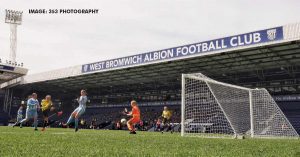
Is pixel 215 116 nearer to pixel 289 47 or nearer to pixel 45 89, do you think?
pixel 289 47

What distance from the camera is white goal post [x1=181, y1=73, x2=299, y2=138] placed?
15305 millimetres

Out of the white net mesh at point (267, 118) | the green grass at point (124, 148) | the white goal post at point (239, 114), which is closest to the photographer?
the green grass at point (124, 148)

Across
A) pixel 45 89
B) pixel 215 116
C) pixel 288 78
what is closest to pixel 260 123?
pixel 215 116

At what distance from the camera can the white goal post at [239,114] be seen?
50.2 feet

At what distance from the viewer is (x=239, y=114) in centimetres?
1820

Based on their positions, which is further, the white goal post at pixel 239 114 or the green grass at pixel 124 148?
the white goal post at pixel 239 114

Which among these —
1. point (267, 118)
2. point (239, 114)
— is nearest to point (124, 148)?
point (267, 118)

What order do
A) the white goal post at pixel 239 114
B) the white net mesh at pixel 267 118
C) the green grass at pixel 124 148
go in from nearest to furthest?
the green grass at pixel 124 148 < the white goal post at pixel 239 114 < the white net mesh at pixel 267 118

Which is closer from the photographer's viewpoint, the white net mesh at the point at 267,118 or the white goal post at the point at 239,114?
the white goal post at the point at 239,114

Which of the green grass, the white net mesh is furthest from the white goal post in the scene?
the green grass

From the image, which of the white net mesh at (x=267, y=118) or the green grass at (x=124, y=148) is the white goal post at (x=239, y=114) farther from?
the green grass at (x=124, y=148)

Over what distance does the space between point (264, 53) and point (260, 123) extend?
301 inches

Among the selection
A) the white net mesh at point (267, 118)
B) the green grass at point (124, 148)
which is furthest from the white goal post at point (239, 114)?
the green grass at point (124, 148)

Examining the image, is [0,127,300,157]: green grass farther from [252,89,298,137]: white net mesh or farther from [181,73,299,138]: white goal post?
[252,89,298,137]: white net mesh
